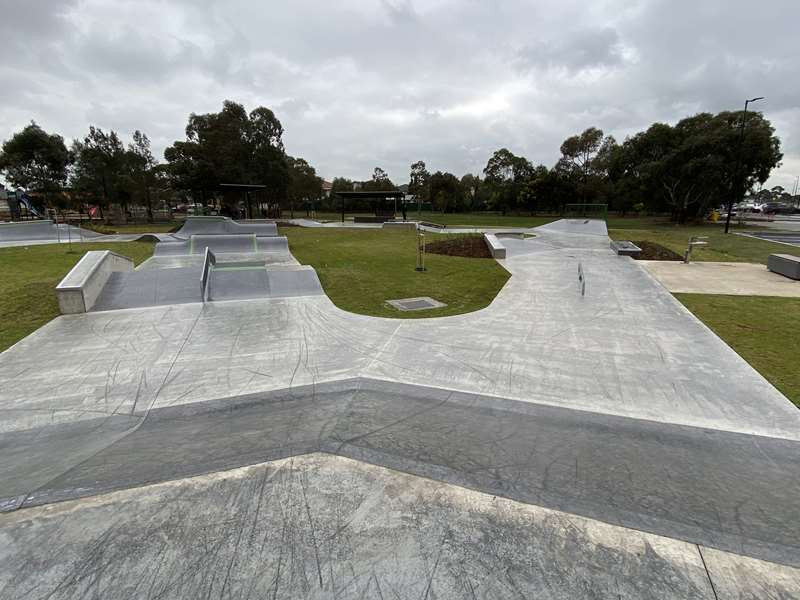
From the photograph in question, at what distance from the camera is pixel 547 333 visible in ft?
23.2

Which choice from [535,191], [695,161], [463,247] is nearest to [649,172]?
[695,161]

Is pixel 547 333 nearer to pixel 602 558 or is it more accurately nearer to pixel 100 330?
pixel 602 558

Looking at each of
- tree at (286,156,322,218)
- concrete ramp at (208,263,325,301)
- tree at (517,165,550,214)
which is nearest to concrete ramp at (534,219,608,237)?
concrete ramp at (208,263,325,301)

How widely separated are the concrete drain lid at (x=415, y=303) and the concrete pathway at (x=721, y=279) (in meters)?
6.64

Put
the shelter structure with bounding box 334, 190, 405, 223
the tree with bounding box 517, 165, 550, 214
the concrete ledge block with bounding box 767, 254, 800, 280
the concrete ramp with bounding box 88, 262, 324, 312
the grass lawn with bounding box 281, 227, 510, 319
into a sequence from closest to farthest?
the concrete ramp with bounding box 88, 262, 324, 312 < the grass lawn with bounding box 281, 227, 510, 319 < the concrete ledge block with bounding box 767, 254, 800, 280 < the shelter structure with bounding box 334, 190, 405, 223 < the tree with bounding box 517, 165, 550, 214

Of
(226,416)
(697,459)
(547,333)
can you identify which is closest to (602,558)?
(697,459)

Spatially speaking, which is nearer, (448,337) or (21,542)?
(21,542)

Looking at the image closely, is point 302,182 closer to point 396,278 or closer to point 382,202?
point 382,202

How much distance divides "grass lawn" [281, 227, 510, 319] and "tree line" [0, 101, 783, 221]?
68.0ft

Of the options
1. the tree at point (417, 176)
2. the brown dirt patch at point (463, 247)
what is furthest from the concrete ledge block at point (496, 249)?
the tree at point (417, 176)

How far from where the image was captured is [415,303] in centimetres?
905

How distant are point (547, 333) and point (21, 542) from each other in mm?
7067

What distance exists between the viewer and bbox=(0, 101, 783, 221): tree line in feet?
107

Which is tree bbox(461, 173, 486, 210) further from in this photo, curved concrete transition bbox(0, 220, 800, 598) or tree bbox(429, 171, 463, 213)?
curved concrete transition bbox(0, 220, 800, 598)
